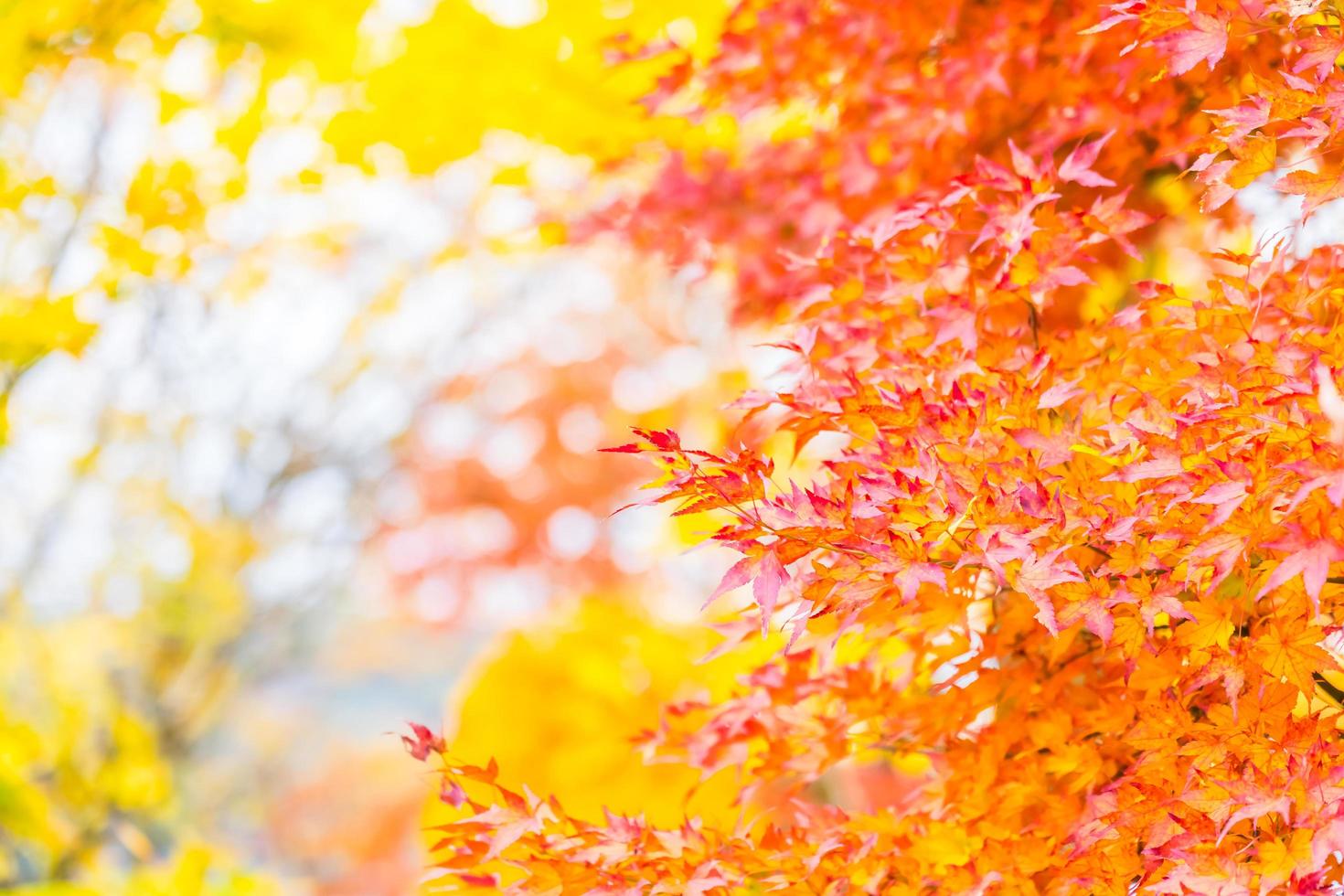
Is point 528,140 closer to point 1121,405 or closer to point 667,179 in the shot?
point 667,179

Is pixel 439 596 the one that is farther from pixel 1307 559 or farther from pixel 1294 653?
pixel 1307 559

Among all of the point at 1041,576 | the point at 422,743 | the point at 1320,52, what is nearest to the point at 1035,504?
the point at 1041,576

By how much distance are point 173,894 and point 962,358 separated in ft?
7.65

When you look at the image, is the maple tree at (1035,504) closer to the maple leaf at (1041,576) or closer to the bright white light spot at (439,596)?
the maple leaf at (1041,576)

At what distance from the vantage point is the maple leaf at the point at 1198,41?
1.00 metres

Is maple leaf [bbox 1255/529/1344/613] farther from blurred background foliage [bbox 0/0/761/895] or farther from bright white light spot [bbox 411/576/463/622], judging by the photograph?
bright white light spot [bbox 411/576/463/622]

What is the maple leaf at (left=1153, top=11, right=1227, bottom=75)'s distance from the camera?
1.00 meters

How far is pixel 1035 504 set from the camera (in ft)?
3.04

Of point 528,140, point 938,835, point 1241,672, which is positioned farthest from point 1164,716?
point 528,140

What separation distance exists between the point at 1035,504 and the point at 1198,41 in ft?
1.50

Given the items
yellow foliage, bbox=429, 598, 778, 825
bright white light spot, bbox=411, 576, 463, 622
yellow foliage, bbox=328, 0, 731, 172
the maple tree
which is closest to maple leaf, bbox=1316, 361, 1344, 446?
the maple tree

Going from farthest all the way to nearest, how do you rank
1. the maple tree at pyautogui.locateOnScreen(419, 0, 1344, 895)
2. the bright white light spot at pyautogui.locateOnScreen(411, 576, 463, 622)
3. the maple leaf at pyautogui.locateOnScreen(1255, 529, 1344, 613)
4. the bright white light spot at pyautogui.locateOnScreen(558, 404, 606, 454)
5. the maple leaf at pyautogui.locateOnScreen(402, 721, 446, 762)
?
the bright white light spot at pyautogui.locateOnScreen(411, 576, 463, 622) < the bright white light spot at pyautogui.locateOnScreen(558, 404, 606, 454) < the maple leaf at pyautogui.locateOnScreen(402, 721, 446, 762) < the maple tree at pyautogui.locateOnScreen(419, 0, 1344, 895) < the maple leaf at pyautogui.locateOnScreen(1255, 529, 1344, 613)

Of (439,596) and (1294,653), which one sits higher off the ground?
(439,596)

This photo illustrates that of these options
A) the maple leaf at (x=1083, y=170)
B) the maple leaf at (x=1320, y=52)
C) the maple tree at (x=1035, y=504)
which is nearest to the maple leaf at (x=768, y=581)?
the maple tree at (x=1035, y=504)
